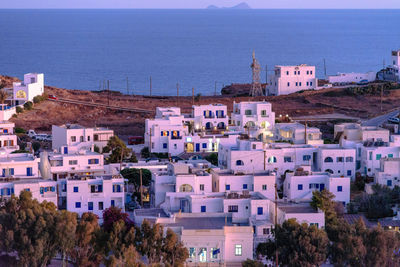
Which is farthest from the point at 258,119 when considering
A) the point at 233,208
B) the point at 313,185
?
the point at 233,208

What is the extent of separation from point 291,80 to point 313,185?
30.8 m

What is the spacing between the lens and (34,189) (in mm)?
31938

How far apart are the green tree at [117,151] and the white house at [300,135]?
26.0 ft

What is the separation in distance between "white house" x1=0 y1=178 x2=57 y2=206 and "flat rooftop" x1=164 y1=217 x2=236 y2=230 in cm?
556

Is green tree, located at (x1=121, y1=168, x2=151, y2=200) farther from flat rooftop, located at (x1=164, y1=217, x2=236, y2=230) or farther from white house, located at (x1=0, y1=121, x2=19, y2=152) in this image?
white house, located at (x1=0, y1=121, x2=19, y2=152)

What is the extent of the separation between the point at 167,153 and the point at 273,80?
23367mm

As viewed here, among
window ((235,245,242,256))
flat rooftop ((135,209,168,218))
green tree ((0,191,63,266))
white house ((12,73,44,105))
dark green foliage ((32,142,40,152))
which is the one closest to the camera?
green tree ((0,191,63,266))

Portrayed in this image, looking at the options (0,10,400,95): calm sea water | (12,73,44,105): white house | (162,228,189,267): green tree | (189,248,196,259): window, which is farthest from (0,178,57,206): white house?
(0,10,400,95): calm sea water

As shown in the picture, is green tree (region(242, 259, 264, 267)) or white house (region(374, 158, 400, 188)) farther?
white house (region(374, 158, 400, 188))

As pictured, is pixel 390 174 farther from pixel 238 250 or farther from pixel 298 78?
pixel 298 78

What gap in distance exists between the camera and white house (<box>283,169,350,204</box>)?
33.4m

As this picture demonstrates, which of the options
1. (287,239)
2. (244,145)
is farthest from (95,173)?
(287,239)

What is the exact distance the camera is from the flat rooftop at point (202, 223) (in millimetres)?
27656

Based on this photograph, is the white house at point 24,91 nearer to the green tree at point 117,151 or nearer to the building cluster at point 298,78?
the green tree at point 117,151
